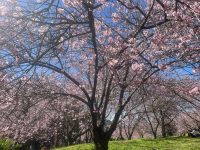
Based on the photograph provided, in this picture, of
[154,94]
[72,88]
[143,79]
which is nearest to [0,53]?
[143,79]

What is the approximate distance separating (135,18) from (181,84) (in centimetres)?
303

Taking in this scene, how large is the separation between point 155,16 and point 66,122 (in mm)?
21285

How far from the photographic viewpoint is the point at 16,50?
31.2 ft

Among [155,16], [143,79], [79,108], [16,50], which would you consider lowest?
[143,79]

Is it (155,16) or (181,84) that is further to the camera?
(181,84)

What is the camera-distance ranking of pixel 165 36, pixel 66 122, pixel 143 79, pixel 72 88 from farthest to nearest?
1. pixel 66 122
2. pixel 72 88
3. pixel 143 79
4. pixel 165 36

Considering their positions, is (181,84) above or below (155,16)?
below

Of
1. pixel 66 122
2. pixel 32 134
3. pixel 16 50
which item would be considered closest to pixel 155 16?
pixel 16 50

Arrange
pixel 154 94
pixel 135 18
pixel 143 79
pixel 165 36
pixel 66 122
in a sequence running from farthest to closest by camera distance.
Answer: pixel 66 122 → pixel 154 94 → pixel 135 18 → pixel 143 79 → pixel 165 36

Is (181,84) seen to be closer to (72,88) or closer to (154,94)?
(154,94)

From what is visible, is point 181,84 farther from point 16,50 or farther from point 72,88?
point 72,88

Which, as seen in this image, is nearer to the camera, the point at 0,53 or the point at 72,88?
the point at 0,53

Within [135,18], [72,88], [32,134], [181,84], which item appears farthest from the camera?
[32,134]

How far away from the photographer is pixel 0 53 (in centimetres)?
932
